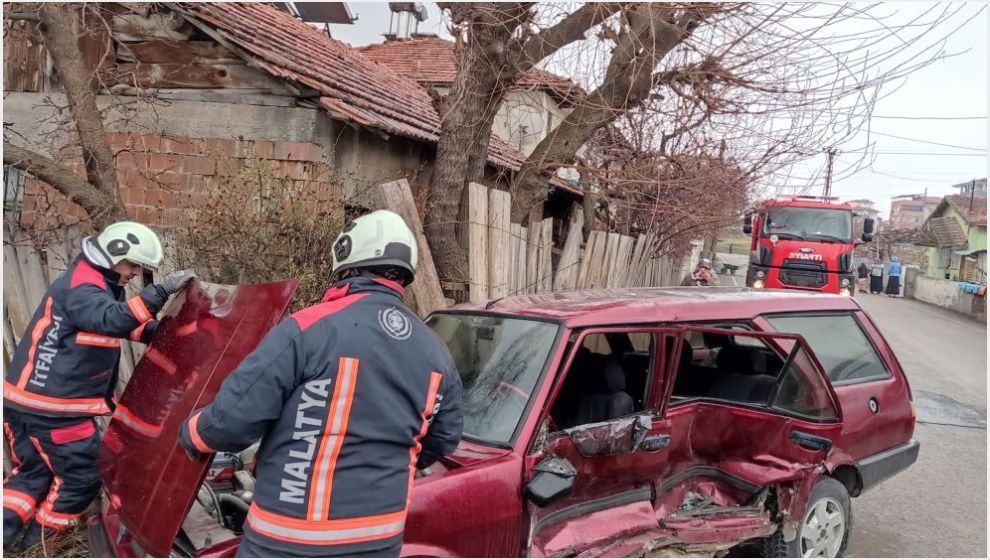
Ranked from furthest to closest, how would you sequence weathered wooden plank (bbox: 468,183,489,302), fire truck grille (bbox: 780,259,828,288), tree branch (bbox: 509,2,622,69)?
fire truck grille (bbox: 780,259,828,288), tree branch (bbox: 509,2,622,69), weathered wooden plank (bbox: 468,183,489,302)

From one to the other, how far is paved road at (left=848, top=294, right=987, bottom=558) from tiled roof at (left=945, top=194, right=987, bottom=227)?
28268mm

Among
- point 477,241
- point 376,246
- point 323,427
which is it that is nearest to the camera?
point 323,427

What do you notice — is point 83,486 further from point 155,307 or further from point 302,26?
point 302,26

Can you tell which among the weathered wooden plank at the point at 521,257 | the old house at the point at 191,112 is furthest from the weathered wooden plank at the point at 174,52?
the weathered wooden plank at the point at 521,257

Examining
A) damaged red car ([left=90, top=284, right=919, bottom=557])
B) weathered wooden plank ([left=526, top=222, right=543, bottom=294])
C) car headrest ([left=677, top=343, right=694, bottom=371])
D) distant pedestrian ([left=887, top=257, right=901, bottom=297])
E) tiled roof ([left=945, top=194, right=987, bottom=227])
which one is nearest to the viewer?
damaged red car ([left=90, top=284, right=919, bottom=557])

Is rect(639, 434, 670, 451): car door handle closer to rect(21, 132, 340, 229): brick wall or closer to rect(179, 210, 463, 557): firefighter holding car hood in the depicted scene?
rect(179, 210, 463, 557): firefighter holding car hood

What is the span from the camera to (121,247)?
12.1 feet

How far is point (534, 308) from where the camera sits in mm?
3711

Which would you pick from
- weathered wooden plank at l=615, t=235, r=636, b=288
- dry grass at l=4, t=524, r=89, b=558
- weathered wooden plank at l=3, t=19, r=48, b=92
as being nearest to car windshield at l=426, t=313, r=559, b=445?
dry grass at l=4, t=524, r=89, b=558

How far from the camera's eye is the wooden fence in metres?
6.05

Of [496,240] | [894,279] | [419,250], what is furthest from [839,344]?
[894,279]

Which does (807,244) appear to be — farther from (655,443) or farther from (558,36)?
(655,443)

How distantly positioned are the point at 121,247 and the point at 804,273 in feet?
54.8

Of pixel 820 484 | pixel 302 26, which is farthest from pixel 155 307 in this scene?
pixel 302 26
